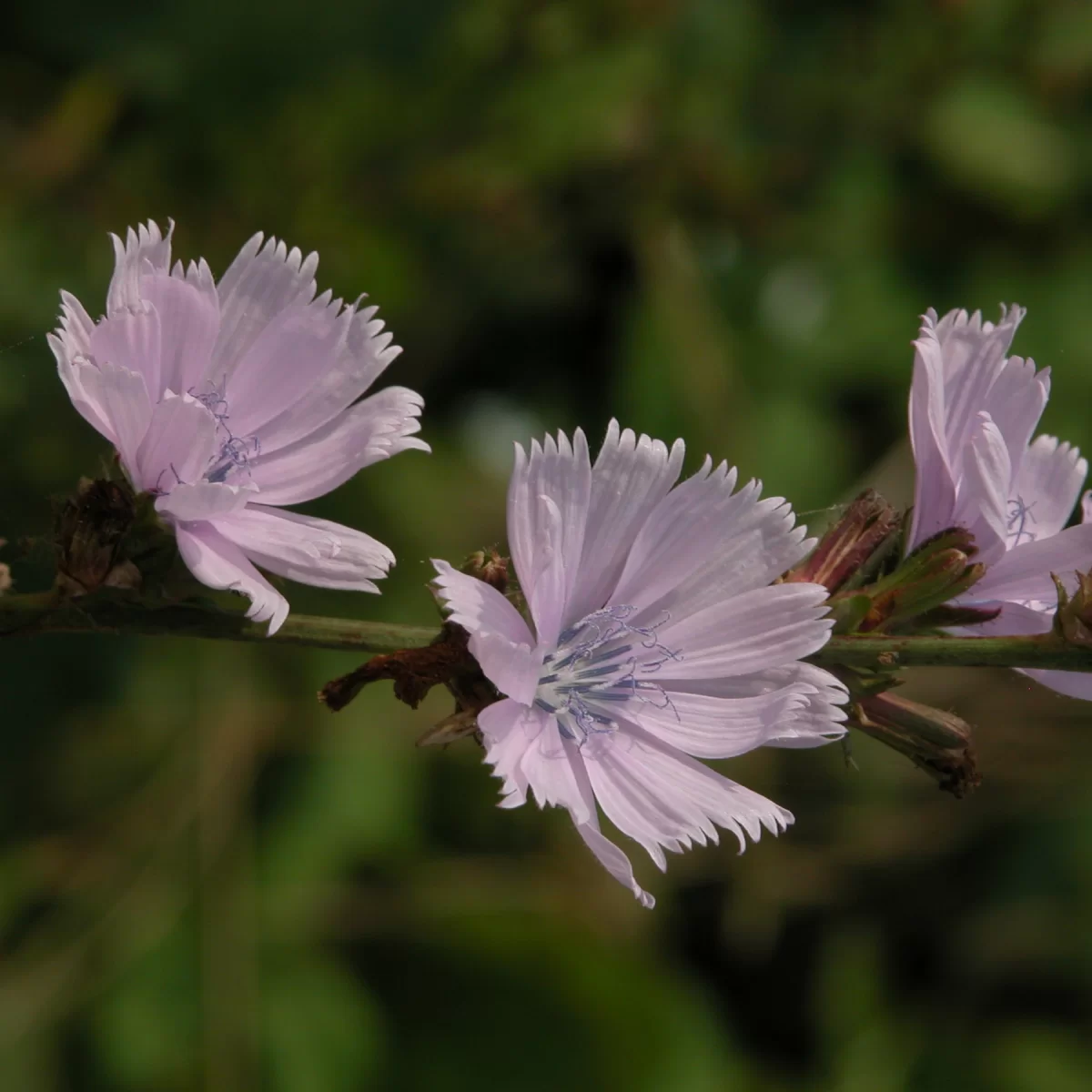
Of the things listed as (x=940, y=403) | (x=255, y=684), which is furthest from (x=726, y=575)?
(x=255, y=684)

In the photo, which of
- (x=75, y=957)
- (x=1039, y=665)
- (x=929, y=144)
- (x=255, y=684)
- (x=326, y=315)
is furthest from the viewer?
(x=929, y=144)

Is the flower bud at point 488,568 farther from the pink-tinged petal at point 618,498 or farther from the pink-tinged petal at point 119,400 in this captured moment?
the pink-tinged petal at point 119,400

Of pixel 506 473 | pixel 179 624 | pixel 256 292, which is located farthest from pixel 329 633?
pixel 506 473

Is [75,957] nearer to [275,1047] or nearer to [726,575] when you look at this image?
[275,1047]

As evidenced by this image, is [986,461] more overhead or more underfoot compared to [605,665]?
more overhead

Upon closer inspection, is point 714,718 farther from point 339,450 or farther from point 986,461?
point 339,450

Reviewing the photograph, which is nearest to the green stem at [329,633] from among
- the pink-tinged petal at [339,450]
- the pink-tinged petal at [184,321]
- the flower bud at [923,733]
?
the flower bud at [923,733]
